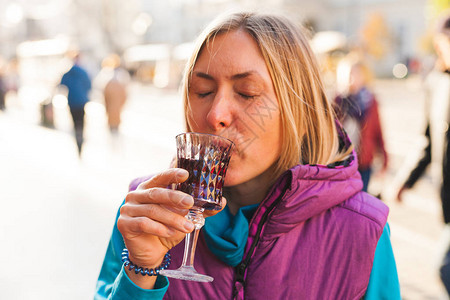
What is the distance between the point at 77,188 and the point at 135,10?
5886cm

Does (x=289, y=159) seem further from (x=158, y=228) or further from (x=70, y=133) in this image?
(x=70, y=133)

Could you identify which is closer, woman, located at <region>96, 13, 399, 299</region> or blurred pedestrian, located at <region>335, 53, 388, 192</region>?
woman, located at <region>96, 13, 399, 299</region>

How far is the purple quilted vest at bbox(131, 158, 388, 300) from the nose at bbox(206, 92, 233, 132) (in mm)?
253

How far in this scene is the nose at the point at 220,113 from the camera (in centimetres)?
142

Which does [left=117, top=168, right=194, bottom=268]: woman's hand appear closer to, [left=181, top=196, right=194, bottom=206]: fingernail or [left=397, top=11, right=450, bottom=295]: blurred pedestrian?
[left=181, top=196, right=194, bottom=206]: fingernail

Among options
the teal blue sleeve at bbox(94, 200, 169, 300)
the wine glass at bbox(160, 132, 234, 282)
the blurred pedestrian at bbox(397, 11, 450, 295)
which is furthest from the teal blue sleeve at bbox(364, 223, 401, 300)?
the blurred pedestrian at bbox(397, 11, 450, 295)

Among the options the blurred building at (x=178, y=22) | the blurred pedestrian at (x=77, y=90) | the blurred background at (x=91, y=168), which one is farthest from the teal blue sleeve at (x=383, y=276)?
the blurred building at (x=178, y=22)

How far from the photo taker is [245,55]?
1473mm

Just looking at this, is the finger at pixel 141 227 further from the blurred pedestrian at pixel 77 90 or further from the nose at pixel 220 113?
the blurred pedestrian at pixel 77 90

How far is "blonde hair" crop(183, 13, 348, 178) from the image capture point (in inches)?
59.2

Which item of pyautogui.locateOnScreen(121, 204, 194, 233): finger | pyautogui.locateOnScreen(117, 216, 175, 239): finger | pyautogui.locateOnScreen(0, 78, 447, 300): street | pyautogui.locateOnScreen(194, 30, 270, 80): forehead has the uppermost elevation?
pyautogui.locateOnScreen(194, 30, 270, 80): forehead

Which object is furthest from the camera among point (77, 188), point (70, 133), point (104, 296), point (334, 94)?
point (70, 133)

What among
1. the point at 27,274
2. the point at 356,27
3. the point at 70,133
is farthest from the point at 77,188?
the point at 356,27

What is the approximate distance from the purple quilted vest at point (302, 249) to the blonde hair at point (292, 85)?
20 centimetres
